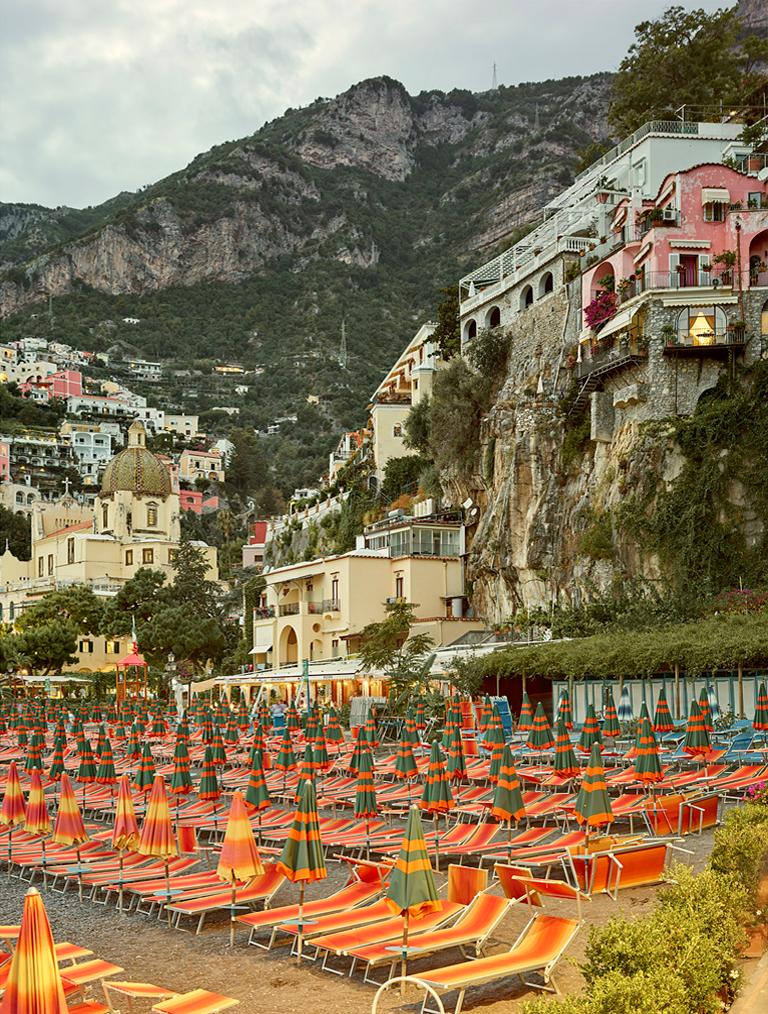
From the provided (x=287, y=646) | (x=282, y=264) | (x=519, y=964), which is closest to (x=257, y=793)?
(x=519, y=964)

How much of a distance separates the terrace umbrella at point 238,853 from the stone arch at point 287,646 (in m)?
47.9

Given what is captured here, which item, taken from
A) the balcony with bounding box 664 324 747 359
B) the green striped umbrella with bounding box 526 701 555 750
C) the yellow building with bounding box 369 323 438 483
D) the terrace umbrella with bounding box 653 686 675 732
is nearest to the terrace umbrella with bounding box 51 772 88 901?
the green striped umbrella with bounding box 526 701 555 750

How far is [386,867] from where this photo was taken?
36.5 feet

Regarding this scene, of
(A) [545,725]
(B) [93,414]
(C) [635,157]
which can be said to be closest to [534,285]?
(C) [635,157]

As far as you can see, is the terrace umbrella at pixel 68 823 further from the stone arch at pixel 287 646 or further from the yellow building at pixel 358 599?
the stone arch at pixel 287 646

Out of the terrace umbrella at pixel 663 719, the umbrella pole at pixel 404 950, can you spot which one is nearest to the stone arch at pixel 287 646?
the terrace umbrella at pixel 663 719

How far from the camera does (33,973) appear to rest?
5.80 metres

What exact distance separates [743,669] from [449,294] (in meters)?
39.4

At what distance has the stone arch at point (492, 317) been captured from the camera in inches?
2229

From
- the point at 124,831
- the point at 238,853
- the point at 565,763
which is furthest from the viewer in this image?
the point at 565,763

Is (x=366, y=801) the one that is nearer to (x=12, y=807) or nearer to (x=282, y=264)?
(x=12, y=807)

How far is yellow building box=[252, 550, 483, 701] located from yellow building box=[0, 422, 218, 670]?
33086mm

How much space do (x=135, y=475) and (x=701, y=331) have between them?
6396 centimetres

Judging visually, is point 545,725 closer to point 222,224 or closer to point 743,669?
point 743,669
